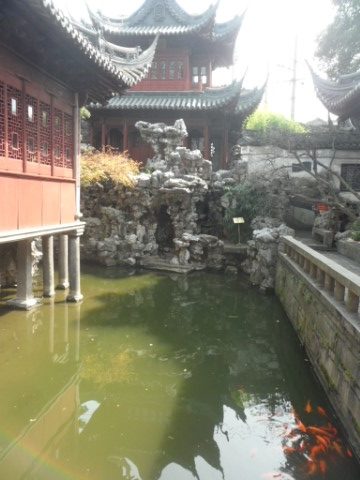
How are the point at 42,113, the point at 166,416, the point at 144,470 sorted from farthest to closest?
the point at 42,113, the point at 166,416, the point at 144,470

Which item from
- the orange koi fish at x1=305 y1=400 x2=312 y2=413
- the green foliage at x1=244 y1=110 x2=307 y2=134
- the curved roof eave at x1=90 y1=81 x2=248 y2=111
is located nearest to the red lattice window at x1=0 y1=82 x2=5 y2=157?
the orange koi fish at x1=305 y1=400 x2=312 y2=413

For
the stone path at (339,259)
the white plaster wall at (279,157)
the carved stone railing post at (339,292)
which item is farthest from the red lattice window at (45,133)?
the white plaster wall at (279,157)

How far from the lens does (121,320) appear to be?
8406mm

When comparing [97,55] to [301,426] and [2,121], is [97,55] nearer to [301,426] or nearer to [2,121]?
[2,121]

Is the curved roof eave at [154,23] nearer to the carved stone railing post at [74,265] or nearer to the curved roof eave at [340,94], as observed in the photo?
the curved roof eave at [340,94]

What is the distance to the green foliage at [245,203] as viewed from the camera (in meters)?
14.4

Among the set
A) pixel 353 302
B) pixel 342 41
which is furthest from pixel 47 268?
pixel 342 41

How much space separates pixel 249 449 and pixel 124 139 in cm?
1651

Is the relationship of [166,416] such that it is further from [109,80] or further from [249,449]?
[109,80]

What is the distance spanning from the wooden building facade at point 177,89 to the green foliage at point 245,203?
474 cm

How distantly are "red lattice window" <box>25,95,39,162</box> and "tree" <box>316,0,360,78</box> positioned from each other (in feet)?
56.0

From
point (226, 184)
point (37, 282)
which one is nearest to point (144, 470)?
point (37, 282)

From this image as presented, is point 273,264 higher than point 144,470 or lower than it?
higher

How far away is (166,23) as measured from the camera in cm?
1975
